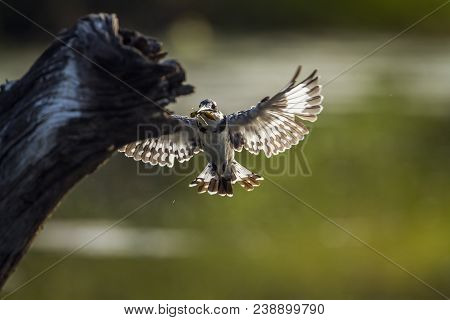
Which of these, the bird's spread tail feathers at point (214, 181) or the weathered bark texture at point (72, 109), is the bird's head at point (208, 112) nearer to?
the bird's spread tail feathers at point (214, 181)

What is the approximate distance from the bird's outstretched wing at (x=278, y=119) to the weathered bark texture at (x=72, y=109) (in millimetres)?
1222

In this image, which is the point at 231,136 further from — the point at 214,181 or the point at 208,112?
the point at 208,112

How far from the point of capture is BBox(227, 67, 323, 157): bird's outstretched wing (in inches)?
166

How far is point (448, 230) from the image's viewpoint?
28.8 ft

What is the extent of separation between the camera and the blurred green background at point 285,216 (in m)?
7.35

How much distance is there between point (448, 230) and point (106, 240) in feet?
9.04

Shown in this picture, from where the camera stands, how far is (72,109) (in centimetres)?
291

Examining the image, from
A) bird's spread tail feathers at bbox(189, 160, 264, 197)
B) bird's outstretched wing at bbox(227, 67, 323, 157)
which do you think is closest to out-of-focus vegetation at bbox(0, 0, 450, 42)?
bird's outstretched wing at bbox(227, 67, 323, 157)

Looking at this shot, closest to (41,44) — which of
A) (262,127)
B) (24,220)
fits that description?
(262,127)

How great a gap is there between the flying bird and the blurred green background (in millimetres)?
2563

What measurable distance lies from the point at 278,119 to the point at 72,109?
1.59 meters

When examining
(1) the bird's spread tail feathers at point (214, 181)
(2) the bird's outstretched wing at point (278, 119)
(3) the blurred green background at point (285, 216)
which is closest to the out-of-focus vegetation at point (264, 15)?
(3) the blurred green background at point (285, 216)

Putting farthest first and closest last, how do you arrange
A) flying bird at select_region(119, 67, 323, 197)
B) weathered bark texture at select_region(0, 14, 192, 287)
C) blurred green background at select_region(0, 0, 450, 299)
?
blurred green background at select_region(0, 0, 450, 299) → flying bird at select_region(119, 67, 323, 197) → weathered bark texture at select_region(0, 14, 192, 287)

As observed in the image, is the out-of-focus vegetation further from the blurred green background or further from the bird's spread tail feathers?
the bird's spread tail feathers
